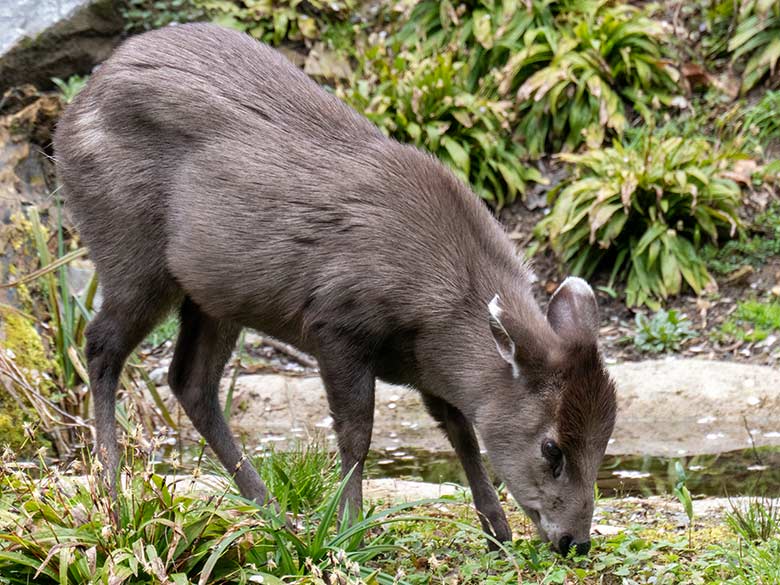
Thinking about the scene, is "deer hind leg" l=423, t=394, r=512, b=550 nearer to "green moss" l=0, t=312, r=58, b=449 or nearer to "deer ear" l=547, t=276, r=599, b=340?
"deer ear" l=547, t=276, r=599, b=340

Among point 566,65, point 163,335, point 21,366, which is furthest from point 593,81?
point 21,366

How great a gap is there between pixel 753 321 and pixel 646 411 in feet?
7.21

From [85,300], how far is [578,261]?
473cm

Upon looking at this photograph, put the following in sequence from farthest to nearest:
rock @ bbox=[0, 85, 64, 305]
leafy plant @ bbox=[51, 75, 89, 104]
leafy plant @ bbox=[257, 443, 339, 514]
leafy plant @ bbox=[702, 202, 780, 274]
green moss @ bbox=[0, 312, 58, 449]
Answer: leafy plant @ bbox=[51, 75, 89, 104], leafy plant @ bbox=[702, 202, 780, 274], rock @ bbox=[0, 85, 64, 305], green moss @ bbox=[0, 312, 58, 449], leafy plant @ bbox=[257, 443, 339, 514]

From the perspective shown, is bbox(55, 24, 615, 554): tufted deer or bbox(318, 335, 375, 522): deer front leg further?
bbox(318, 335, 375, 522): deer front leg

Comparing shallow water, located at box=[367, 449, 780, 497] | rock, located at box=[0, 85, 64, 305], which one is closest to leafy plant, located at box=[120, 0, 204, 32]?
rock, located at box=[0, 85, 64, 305]

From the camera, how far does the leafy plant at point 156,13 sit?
12.7 meters

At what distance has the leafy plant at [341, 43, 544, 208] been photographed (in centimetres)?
1116

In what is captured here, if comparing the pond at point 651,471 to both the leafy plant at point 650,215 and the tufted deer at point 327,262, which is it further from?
the leafy plant at point 650,215

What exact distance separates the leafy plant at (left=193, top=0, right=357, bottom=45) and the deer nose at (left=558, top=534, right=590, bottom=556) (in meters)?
9.28

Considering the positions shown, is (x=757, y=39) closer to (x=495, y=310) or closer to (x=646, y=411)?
(x=646, y=411)

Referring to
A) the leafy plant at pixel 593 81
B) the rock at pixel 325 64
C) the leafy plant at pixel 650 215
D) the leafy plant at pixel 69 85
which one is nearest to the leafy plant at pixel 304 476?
the leafy plant at pixel 650 215

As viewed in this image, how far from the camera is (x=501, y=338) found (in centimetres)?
480

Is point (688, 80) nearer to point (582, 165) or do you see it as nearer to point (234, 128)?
point (582, 165)
